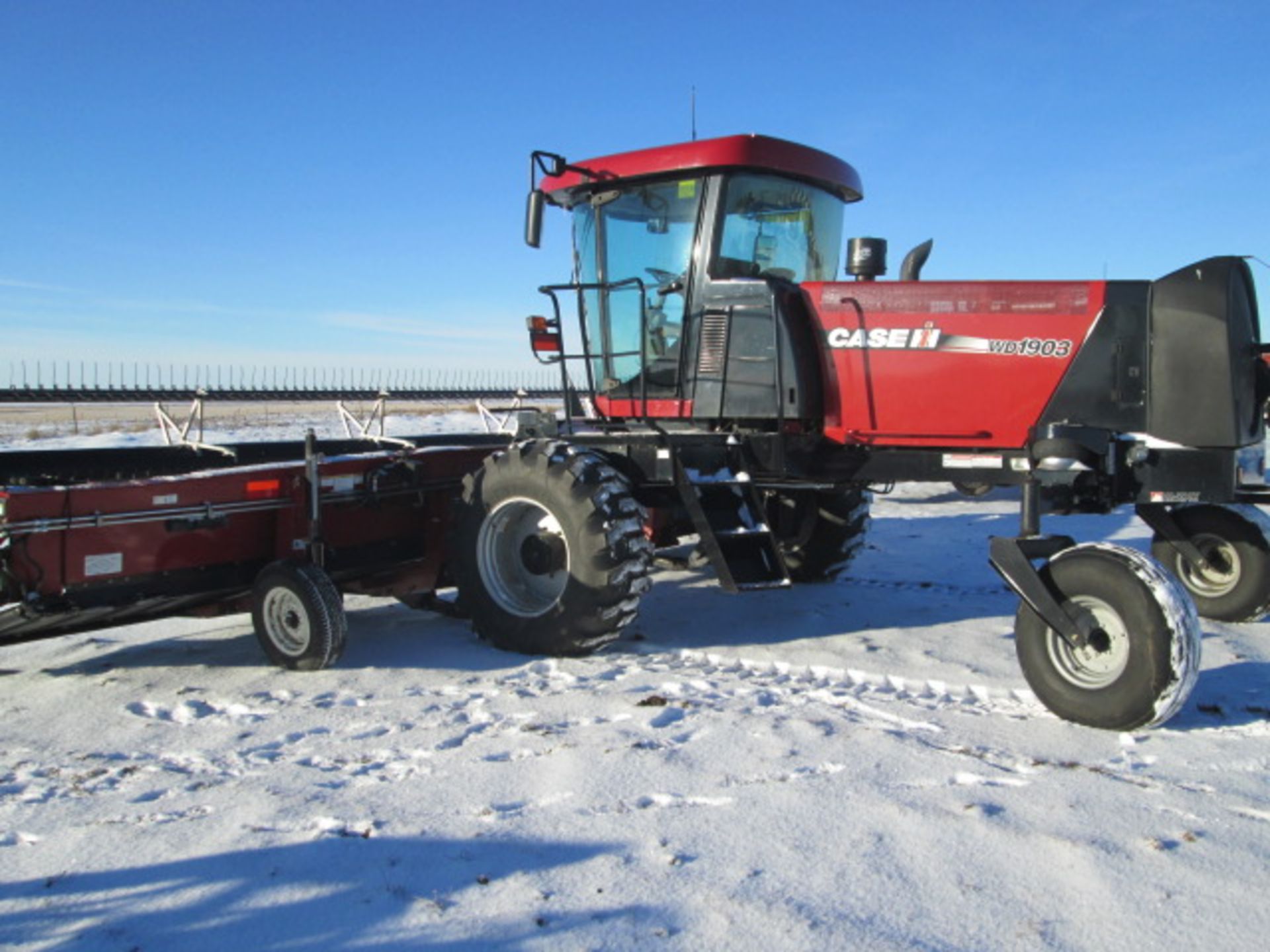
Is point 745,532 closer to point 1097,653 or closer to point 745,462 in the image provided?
point 745,462

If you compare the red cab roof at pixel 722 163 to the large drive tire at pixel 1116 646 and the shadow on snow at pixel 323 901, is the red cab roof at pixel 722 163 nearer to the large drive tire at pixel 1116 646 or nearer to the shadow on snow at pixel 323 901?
the large drive tire at pixel 1116 646

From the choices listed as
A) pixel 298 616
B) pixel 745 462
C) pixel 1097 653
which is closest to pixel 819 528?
pixel 745 462

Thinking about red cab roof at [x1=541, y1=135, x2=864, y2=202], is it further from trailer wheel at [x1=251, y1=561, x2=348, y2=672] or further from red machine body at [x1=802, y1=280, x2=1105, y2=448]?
trailer wheel at [x1=251, y1=561, x2=348, y2=672]

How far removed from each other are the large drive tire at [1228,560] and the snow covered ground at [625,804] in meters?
0.57

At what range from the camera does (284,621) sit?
5.14m

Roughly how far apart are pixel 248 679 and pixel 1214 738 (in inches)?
166

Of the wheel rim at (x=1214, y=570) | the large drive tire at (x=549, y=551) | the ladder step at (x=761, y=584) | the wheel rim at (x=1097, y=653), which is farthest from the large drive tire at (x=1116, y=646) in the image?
the wheel rim at (x=1214, y=570)

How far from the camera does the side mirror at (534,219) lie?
19.0 feet

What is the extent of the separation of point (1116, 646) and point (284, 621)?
151 inches

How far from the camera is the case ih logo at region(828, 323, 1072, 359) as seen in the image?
5.07m

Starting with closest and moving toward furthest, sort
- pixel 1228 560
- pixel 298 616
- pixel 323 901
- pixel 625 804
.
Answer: pixel 323 901
pixel 625 804
pixel 298 616
pixel 1228 560

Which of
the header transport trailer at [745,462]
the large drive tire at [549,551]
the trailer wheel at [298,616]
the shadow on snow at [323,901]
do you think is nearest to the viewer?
the shadow on snow at [323,901]

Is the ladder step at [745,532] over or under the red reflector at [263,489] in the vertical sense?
under

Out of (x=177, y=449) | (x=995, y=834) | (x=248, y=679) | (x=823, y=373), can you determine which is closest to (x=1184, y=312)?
(x=823, y=373)
